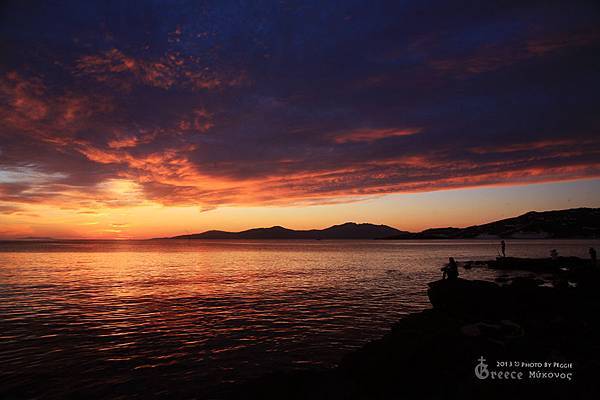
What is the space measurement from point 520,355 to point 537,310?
12.7 m

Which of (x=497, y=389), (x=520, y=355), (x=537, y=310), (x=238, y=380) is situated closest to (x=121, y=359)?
(x=238, y=380)

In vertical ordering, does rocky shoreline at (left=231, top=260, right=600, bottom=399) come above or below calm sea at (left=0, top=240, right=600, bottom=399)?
above

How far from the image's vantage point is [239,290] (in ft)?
140

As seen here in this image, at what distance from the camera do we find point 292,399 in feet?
39.0

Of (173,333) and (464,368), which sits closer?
(464,368)

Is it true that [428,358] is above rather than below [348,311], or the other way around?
above

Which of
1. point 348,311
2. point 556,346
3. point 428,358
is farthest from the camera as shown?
point 348,311

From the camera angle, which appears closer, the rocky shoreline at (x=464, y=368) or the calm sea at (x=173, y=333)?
the rocky shoreline at (x=464, y=368)

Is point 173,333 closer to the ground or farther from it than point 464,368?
closer to the ground

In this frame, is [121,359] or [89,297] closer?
[121,359]

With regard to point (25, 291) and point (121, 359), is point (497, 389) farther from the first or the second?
point (25, 291)

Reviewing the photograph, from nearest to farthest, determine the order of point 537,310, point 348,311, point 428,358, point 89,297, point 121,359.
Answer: point 428,358 → point 121,359 → point 537,310 → point 348,311 → point 89,297

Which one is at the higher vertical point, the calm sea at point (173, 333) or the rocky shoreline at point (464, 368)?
the rocky shoreline at point (464, 368)

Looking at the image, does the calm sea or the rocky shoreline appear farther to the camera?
the calm sea
